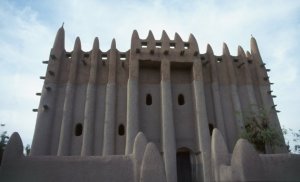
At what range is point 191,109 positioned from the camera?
62.1ft

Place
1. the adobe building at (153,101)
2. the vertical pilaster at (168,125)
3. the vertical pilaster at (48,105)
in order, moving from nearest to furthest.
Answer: the vertical pilaster at (168,125)
the vertical pilaster at (48,105)
the adobe building at (153,101)

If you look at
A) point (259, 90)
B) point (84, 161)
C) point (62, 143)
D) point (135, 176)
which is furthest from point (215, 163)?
point (259, 90)

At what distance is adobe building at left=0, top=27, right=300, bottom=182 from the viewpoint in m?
17.0

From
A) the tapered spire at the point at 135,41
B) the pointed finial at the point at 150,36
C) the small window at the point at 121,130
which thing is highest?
the pointed finial at the point at 150,36

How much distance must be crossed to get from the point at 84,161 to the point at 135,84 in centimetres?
895

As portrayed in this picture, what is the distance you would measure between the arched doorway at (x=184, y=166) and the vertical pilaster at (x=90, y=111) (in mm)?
5984

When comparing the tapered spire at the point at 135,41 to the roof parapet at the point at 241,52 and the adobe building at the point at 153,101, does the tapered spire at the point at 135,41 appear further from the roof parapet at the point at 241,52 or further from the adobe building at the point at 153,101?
the roof parapet at the point at 241,52

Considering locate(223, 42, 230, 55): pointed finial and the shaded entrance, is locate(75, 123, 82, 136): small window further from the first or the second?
locate(223, 42, 230, 55): pointed finial

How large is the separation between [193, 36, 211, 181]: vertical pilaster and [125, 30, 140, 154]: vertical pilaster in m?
4.21

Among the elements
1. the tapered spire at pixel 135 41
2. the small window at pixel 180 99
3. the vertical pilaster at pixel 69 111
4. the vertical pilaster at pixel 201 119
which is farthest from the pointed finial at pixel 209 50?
the vertical pilaster at pixel 69 111

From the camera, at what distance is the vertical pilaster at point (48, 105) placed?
54.8 feet

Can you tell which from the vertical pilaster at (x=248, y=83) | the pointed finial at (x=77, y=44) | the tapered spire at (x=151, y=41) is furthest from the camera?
the pointed finial at (x=77, y=44)

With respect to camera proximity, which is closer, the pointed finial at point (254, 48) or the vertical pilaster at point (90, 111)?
the vertical pilaster at point (90, 111)

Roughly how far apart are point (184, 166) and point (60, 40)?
1377 centimetres
